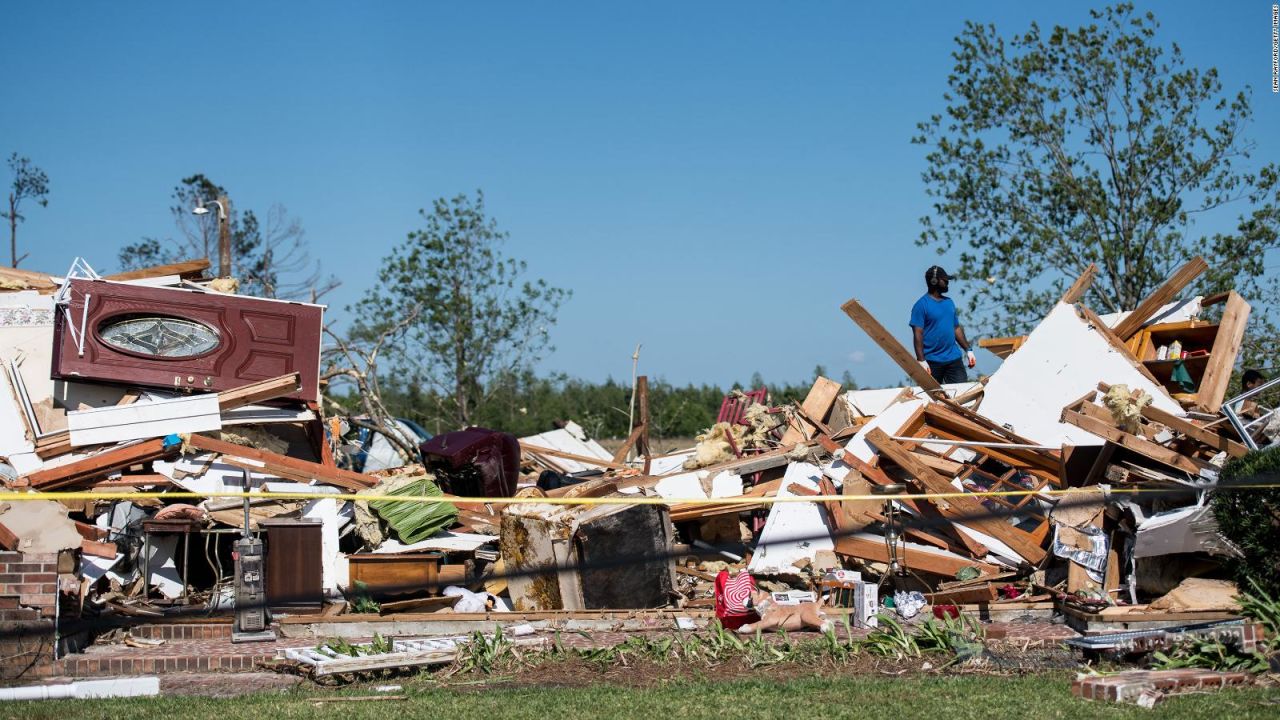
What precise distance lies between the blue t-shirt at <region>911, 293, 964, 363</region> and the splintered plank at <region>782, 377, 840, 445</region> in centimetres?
138

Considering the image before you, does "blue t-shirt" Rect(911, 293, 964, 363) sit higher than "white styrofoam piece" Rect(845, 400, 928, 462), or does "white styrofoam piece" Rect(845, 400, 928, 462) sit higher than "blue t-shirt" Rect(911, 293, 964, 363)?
"blue t-shirt" Rect(911, 293, 964, 363)

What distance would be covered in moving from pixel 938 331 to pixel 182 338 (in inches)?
332

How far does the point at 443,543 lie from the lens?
10438mm

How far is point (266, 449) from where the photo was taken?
1302 cm

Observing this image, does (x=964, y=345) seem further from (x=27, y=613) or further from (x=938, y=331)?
(x=27, y=613)

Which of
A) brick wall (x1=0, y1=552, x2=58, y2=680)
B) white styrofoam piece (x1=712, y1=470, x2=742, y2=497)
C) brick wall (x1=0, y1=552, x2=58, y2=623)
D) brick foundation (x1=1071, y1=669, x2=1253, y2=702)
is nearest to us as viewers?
brick foundation (x1=1071, y1=669, x2=1253, y2=702)

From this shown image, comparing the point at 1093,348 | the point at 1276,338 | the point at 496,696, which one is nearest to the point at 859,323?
the point at 1093,348

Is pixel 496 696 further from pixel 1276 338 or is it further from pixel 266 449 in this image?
pixel 1276 338

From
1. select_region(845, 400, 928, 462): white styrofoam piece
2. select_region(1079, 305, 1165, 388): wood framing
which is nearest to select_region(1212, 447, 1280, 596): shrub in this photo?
select_region(1079, 305, 1165, 388): wood framing

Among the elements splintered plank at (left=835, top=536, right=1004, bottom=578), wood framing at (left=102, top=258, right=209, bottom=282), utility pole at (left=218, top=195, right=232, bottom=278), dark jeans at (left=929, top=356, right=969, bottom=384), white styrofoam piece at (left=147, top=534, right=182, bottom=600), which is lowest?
splintered plank at (left=835, top=536, right=1004, bottom=578)

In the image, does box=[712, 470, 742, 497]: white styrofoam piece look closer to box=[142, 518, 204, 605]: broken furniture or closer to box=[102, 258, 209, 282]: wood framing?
box=[142, 518, 204, 605]: broken furniture

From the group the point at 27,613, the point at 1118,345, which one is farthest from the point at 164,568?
the point at 1118,345

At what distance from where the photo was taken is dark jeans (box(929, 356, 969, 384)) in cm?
1250

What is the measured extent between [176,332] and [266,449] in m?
1.75
